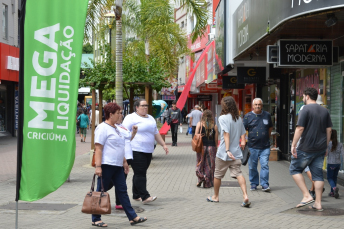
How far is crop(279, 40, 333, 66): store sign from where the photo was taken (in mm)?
9977

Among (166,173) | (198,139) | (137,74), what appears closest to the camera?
(198,139)

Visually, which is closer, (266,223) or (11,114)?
(266,223)

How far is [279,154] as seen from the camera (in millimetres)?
15664

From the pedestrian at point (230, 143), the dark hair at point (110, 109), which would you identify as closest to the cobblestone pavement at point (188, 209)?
the pedestrian at point (230, 143)

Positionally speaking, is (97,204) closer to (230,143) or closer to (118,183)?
(118,183)

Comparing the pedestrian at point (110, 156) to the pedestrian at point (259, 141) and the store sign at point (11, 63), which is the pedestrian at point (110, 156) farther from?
the store sign at point (11, 63)

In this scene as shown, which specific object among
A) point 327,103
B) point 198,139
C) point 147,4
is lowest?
point 198,139

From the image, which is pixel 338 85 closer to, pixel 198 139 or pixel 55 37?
pixel 198 139

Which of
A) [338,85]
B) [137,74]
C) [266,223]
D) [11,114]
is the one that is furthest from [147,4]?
[266,223]

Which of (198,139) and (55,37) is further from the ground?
(55,37)

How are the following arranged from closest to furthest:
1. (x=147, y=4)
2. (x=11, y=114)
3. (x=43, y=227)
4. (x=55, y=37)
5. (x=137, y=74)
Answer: (x=55, y=37), (x=43, y=227), (x=137, y=74), (x=147, y=4), (x=11, y=114)

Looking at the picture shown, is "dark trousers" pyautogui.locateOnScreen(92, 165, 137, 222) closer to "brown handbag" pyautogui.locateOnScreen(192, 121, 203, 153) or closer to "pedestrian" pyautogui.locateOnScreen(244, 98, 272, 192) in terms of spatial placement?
"brown handbag" pyautogui.locateOnScreen(192, 121, 203, 153)

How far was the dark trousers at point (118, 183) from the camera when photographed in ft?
23.0

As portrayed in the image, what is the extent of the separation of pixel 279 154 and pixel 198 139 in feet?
19.2
